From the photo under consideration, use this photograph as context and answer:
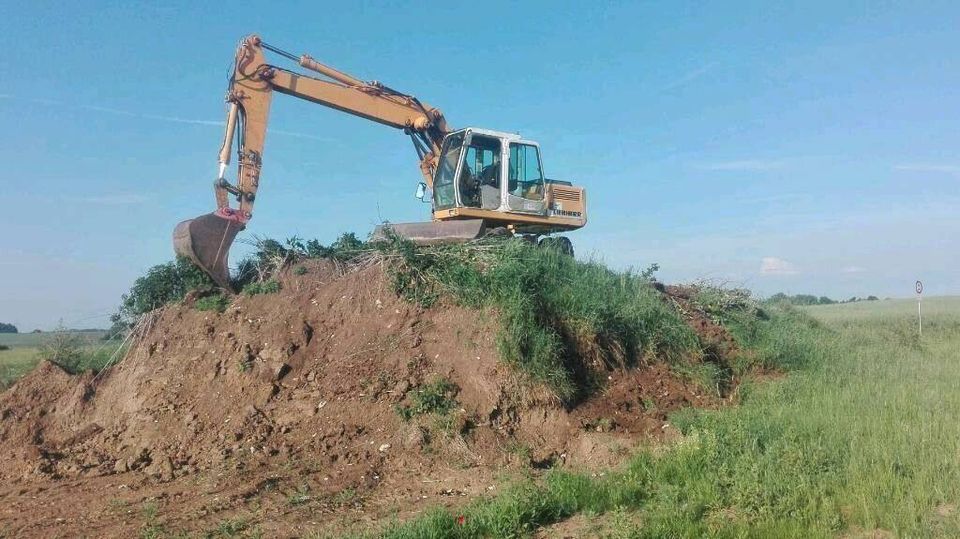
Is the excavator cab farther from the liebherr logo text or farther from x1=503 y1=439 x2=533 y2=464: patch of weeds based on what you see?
x1=503 y1=439 x2=533 y2=464: patch of weeds

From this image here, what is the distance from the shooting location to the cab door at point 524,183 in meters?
14.2

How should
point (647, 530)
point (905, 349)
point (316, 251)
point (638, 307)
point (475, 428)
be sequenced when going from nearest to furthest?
point (647, 530), point (475, 428), point (638, 307), point (316, 251), point (905, 349)

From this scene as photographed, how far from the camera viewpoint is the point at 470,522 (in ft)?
21.0

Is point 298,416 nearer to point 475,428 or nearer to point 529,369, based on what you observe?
point 475,428

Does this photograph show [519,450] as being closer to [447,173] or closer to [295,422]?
[295,422]

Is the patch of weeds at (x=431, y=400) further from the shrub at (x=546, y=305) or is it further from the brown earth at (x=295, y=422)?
the shrub at (x=546, y=305)

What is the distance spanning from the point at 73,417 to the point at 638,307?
23.8 ft

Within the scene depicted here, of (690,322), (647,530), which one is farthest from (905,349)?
(647,530)

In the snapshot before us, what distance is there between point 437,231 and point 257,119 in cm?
322

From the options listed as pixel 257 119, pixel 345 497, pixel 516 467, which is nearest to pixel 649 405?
pixel 516 467

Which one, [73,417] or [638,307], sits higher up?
[638,307]

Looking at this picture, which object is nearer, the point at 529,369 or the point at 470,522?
A: the point at 470,522

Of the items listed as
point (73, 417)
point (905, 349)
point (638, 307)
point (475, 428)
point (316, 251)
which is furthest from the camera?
point (905, 349)

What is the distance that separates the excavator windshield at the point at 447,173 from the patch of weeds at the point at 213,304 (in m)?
4.38
